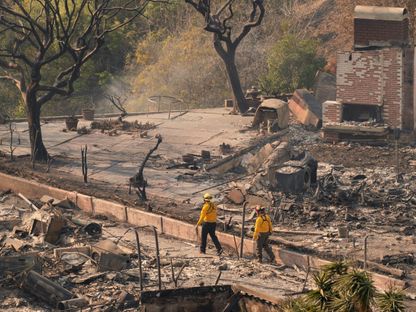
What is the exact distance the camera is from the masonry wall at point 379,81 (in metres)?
34.5

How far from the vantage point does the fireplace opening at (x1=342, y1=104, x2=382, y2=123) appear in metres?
35.0

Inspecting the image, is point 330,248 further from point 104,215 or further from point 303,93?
point 303,93

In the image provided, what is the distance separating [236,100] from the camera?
39.9 metres

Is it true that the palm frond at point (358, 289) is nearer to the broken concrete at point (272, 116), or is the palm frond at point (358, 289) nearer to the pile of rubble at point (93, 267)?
the pile of rubble at point (93, 267)

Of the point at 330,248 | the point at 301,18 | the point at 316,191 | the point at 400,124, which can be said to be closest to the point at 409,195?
the point at 316,191

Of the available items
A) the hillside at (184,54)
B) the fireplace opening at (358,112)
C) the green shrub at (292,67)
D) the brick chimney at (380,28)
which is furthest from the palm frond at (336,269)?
the hillside at (184,54)

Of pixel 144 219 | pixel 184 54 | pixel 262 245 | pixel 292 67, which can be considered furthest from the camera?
pixel 184 54

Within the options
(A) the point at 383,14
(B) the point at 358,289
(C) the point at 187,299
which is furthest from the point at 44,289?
(A) the point at 383,14

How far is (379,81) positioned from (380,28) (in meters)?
1.83

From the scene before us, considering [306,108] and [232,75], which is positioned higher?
[232,75]

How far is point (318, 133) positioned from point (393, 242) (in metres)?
11.8

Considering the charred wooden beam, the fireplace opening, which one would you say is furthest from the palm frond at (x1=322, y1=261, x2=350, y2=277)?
the fireplace opening

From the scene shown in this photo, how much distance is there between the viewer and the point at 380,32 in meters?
35.3

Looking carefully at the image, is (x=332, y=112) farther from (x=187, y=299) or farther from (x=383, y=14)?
(x=187, y=299)
